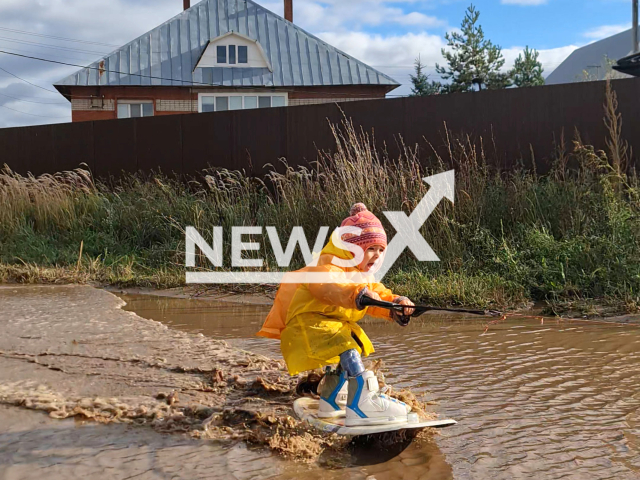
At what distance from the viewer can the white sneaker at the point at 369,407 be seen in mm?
3230

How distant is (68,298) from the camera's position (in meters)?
7.59

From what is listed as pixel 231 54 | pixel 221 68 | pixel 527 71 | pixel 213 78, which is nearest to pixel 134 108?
pixel 213 78

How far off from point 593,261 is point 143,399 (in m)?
4.69

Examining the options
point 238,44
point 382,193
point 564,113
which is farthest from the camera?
point 238,44

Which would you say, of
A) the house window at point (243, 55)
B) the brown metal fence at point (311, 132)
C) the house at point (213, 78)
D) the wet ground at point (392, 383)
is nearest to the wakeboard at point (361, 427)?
the wet ground at point (392, 383)

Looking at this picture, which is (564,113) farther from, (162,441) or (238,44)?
(238,44)

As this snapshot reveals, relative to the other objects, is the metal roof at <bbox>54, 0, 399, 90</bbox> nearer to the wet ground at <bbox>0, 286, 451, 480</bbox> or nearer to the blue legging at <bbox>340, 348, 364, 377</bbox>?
the wet ground at <bbox>0, 286, 451, 480</bbox>

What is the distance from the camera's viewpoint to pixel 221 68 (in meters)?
27.5

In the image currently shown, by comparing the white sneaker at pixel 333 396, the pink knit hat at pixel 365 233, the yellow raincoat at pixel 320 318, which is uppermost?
the pink knit hat at pixel 365 233

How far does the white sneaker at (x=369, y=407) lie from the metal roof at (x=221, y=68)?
80.3 ft

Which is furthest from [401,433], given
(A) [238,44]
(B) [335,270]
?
(A) [238,44]

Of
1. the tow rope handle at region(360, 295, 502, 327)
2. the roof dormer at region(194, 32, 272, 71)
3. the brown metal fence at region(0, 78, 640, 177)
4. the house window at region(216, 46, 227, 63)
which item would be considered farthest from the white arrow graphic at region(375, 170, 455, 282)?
the house window at region(216, 46, 227, 63)

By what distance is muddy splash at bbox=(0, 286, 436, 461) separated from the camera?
352cm

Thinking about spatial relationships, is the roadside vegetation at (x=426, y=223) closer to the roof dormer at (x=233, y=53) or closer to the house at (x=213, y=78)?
the house at (x=213, y=78)
